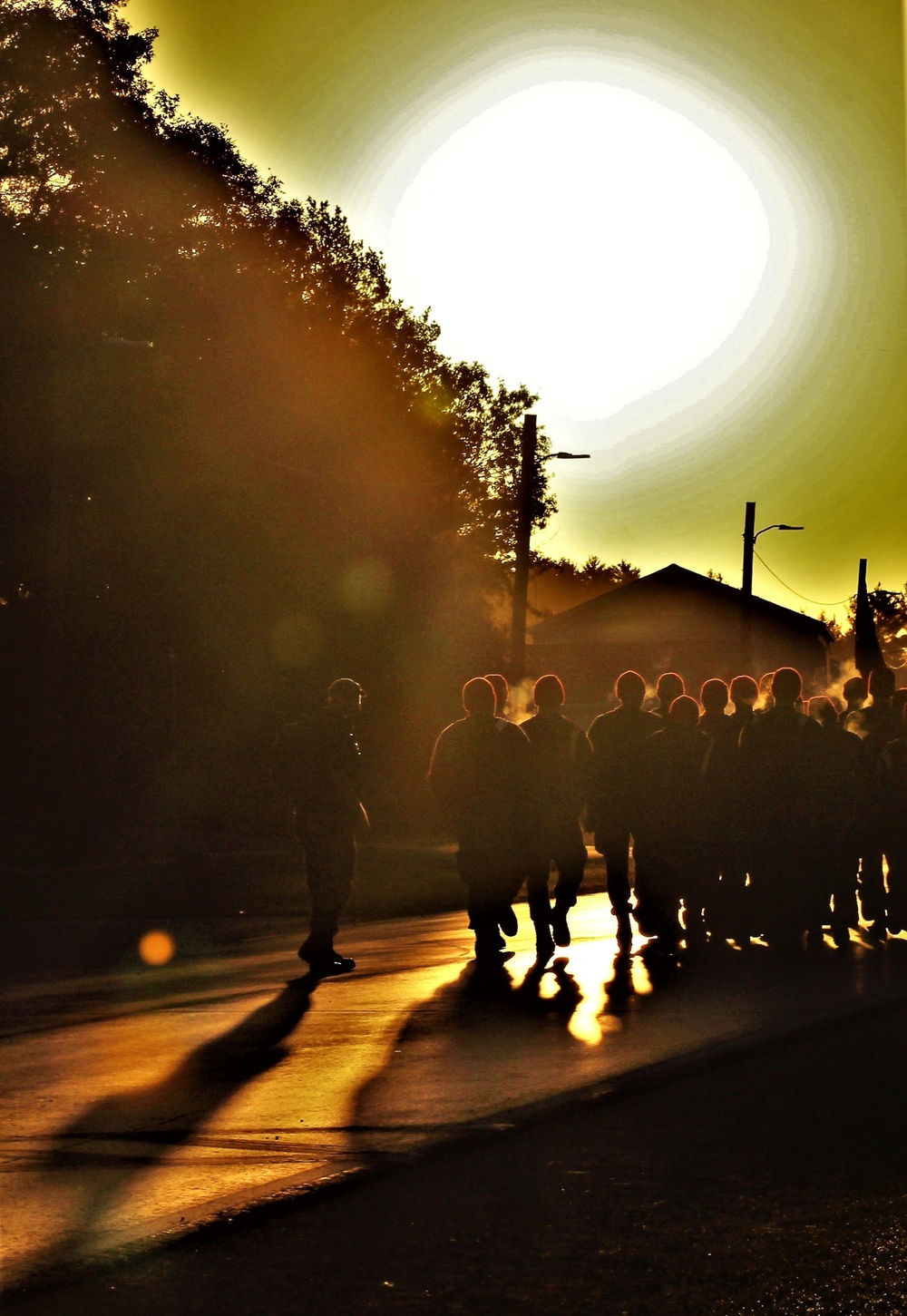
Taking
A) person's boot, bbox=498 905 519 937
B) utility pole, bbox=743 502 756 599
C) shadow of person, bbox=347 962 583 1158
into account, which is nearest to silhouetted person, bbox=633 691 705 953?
person's boot, bbox=498 905 519 937

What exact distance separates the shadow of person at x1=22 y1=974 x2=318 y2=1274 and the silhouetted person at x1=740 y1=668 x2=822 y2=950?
4749 mm

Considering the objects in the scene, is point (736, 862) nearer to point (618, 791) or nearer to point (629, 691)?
point (618, 791)

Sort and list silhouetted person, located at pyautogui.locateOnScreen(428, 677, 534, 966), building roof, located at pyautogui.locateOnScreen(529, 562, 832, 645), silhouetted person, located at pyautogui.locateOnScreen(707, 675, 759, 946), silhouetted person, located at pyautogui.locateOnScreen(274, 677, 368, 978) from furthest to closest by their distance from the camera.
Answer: building roof, located at pyautogui.locateOnScreen(529, 562, 832, 645) → silhouetted person, located at pyautogui.locateOnScreen(707, 675, 759, 946) → silhouetted person, located at pyautogui.locateOnScreen(428, 677, 534, 966) → silhouetted person, located at pyautogui.locateOnScreen(274, 677, 368, 978)

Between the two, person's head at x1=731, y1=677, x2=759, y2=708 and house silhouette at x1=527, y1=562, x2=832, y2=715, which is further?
house silhouette at x1=527, y1=562, x2=832, y2=715

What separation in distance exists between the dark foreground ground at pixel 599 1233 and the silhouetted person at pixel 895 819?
7025 millimetres

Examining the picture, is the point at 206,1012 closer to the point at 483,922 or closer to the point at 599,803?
the point at 483,922

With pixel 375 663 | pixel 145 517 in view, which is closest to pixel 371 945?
pixel 145 517

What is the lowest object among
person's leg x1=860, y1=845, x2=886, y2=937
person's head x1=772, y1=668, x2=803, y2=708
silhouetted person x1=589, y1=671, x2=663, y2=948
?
person's leg x1=860, y1=845, x2=886, y2=937

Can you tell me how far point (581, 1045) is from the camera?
28.9ft

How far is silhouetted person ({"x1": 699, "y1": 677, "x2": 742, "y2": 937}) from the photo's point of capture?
13.7 metres

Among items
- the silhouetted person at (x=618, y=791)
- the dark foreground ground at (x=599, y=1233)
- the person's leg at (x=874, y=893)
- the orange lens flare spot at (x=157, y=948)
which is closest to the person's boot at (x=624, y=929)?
the silhouetted person at (x=618, y=791)

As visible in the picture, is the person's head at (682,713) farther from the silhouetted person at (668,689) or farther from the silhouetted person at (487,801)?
the silhouetted person at (487,801)

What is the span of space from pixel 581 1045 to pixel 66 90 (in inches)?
1213

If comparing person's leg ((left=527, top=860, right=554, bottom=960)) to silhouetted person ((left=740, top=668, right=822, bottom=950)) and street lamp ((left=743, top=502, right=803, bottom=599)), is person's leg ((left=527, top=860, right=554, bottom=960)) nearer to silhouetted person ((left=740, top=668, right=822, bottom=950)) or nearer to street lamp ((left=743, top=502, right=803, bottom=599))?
silhouetted person ((left=740, top=668, right=822, bottom=950))
